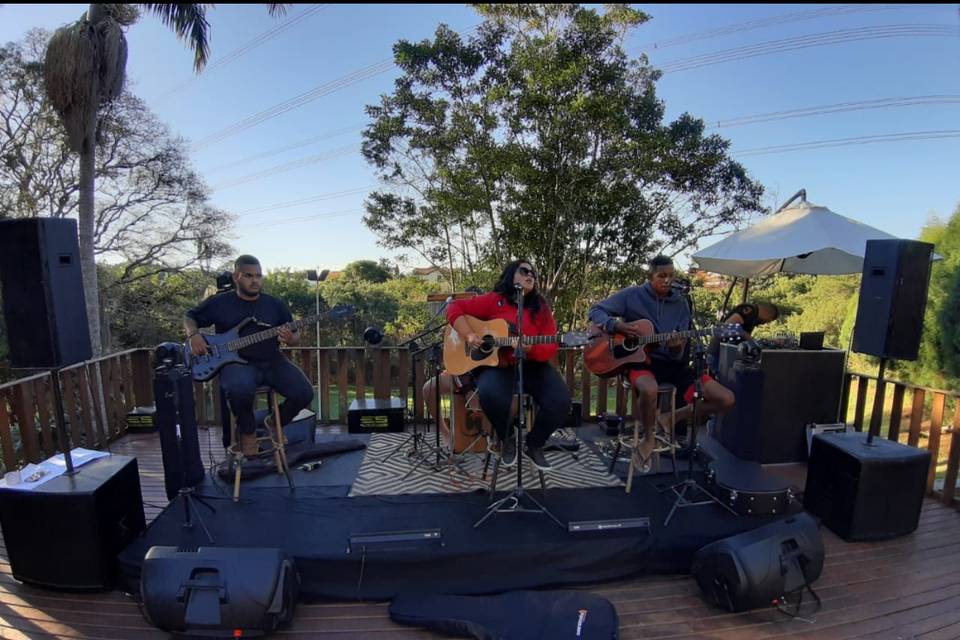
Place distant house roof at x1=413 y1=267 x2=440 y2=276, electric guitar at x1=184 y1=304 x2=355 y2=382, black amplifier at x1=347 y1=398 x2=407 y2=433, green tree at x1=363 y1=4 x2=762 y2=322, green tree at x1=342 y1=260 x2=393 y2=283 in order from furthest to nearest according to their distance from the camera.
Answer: green tree at x1=342 y1=260 x2=393 y2=283, distant house roof at x1=413 y1=267 x2=440 y2=276, green tree at x1=363 y1=4 x2=762 y2=322, black amplifier at x1=347 y1=398 x2=407 y2=433, electric guitar at x1=184 y1=304 x2=355 y2=382

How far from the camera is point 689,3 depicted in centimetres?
138

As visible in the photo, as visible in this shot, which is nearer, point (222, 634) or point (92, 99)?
point (222, 634)

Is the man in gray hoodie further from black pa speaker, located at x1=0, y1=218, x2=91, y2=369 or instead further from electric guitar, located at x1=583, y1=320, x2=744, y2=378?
black pa speaker, located at x1=0, y1=218, x2=91, y2=369

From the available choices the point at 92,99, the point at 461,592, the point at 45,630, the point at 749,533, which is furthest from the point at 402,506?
the point at 92,99

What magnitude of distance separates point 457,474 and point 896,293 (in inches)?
118

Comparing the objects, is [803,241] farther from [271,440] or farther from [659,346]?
[271,440]

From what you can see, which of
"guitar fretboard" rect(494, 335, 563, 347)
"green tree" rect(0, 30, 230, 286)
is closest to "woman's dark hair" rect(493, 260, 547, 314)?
"guitar fretboard" rect(494, 335, 563, 347)

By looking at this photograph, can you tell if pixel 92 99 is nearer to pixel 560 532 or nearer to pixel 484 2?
pixel 484 2

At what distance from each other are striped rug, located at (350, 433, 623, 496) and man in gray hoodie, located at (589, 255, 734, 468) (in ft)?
1.49

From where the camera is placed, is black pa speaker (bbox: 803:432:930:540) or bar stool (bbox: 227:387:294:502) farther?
bar stool (bbox: 227:387:294:502)

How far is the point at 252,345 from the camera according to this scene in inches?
127

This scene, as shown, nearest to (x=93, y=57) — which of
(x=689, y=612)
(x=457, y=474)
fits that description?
(x=457, y=474)

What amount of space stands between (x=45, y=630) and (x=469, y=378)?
8.06 feet

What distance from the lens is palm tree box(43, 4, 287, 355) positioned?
312 inches
